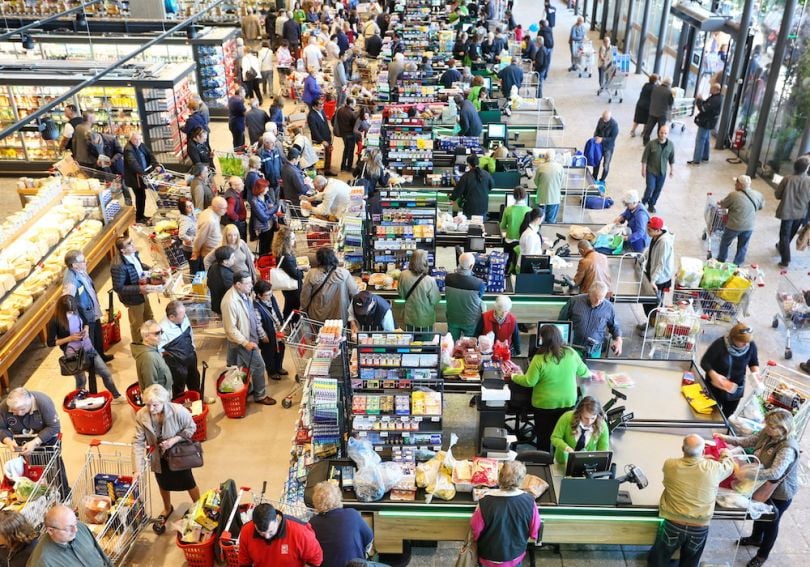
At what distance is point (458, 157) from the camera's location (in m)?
13.2

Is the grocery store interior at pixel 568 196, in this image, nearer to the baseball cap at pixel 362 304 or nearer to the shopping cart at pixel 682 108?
the shopping cart at pixel 682 108

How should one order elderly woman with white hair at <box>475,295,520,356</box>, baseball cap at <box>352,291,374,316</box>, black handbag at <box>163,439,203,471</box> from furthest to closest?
elderly woman with white hair at <box>475,295,520,356</box> < baseball cap at <box>352,291,374,316</box> < black handbag at <box>163,439,203,471</box>

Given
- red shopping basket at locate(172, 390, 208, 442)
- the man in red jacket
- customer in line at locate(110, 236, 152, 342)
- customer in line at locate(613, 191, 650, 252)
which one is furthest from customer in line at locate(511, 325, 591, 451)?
customer in line at locate(110, 236, 152, 342)

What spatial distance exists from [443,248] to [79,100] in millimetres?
9251

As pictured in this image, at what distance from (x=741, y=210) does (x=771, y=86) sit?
5383mm

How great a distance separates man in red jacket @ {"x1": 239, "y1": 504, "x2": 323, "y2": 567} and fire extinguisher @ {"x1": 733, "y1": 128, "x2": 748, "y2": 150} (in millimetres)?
14661

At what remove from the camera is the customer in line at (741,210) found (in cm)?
1130

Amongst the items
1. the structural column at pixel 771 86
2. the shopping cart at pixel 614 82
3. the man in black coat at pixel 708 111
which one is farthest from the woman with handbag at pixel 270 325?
the shopping cart at pixel 614 82

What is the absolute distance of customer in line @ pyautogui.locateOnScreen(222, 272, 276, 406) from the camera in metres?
8.64

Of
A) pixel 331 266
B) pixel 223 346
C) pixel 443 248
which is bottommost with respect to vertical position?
pixel 223 346

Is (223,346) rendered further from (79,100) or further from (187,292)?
(79,100)

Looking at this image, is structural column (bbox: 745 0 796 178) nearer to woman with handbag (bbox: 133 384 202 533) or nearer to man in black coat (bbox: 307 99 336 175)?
man in black coat (bbox: 307 99 336 175)

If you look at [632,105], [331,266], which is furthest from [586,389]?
[632,105]

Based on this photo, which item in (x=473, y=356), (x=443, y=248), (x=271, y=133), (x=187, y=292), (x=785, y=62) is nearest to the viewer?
(x=473, y=356)
